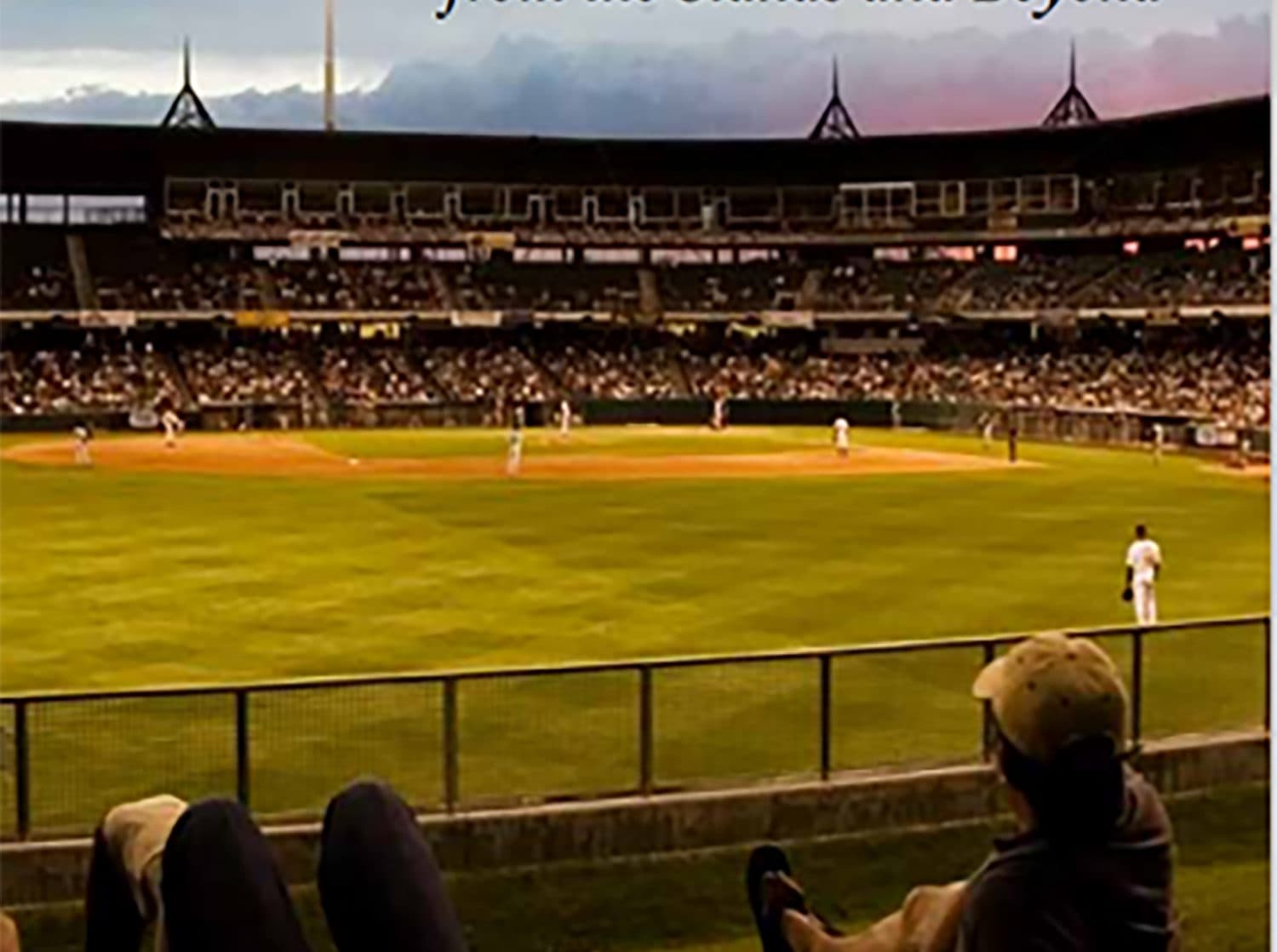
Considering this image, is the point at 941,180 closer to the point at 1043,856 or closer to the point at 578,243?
the point at 578,243

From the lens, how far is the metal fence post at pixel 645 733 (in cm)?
1201

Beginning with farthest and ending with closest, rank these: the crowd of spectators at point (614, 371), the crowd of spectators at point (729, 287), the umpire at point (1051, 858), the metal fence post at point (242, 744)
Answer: the crowd of spectators at point (729, 287)
the crowd of spectators at point (614, 371)
the metal fence post at point (242, 744)
the umpire at point (1051, 858)

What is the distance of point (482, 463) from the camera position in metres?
49.5

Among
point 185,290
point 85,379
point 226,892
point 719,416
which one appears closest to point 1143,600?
point 226,892

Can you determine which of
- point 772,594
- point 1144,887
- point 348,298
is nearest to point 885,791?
point 1144,887

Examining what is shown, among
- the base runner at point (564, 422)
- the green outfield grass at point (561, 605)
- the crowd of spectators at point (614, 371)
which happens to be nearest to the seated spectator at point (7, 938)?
the green outfield grass at point (561, 605)

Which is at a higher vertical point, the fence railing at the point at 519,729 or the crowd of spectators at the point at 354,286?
the crowd of spectators at the point at 354,286

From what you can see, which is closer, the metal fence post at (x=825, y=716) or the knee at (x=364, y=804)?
the knee at (x=364, y=804)

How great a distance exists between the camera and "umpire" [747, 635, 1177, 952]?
274cm

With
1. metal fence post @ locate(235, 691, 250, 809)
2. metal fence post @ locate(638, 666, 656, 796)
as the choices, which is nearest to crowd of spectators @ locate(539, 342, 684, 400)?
metal fence post @ locate(638, 666, 656, 796)

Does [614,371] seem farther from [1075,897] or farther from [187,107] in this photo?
[1075,897]

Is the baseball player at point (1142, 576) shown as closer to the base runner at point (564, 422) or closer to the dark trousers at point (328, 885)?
the dark trousers at point (328, 885)

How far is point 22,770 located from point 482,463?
3848cm

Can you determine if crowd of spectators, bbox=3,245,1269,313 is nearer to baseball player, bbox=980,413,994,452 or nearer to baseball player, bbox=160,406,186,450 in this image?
baseball player, bbox=980,413,994,452
